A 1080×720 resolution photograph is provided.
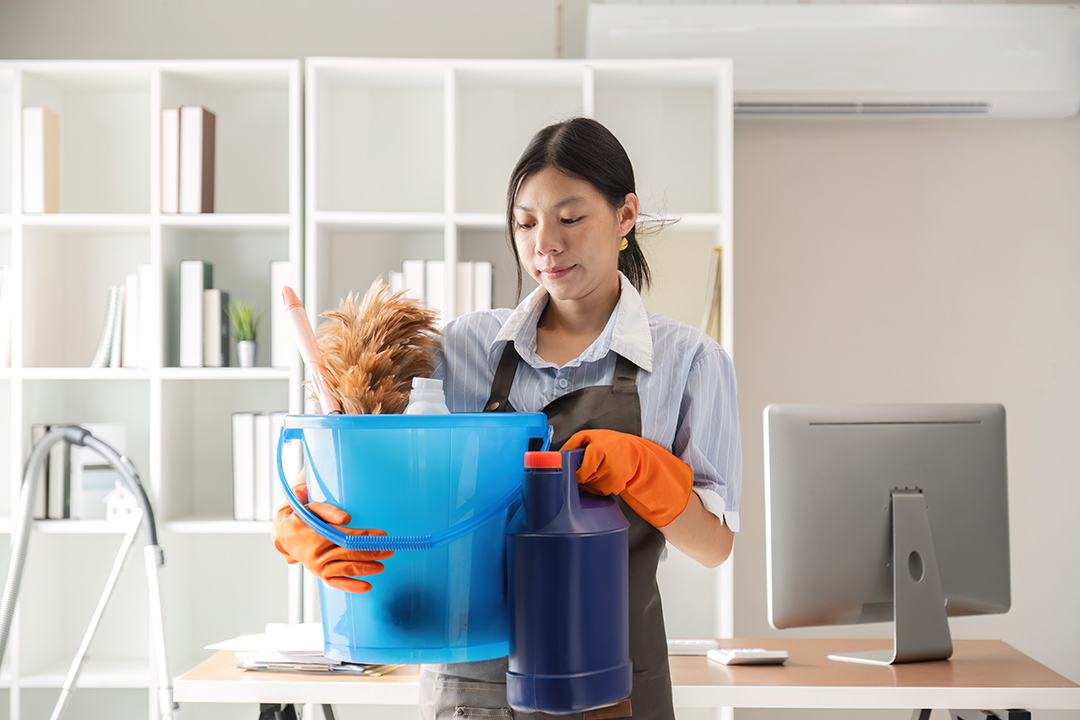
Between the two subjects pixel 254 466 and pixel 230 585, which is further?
pixel 230 585

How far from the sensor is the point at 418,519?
0.83 m

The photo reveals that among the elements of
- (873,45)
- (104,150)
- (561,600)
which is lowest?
(561,600)

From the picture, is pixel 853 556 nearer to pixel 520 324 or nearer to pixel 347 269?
pixel 520 324

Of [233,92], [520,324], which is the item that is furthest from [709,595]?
[233,92]

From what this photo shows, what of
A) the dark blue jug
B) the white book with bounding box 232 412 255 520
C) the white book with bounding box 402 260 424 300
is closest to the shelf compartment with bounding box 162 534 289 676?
the white book with bounding box 232 412 255 520

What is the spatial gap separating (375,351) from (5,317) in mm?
2107

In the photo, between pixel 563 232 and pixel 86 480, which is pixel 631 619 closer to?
pixel 563 232

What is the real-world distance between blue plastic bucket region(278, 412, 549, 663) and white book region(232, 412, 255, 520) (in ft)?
5.75

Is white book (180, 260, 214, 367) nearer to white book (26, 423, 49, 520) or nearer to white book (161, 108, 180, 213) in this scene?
white book (161, 108, 180, 213)

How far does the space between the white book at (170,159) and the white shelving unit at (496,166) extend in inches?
16.6

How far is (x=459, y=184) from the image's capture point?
2.73m

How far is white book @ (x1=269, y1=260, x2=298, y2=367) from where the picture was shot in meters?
2.47

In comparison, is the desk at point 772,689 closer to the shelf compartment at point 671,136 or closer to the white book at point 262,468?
the white book at point 262,468

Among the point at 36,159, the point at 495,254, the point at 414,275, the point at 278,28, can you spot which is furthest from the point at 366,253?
the point at 36,159
